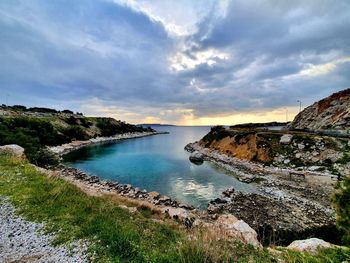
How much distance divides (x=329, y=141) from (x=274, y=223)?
26.7 m

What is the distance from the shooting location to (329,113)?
71.6 meters

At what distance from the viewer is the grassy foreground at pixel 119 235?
5887mm

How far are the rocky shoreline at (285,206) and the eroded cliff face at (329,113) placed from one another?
39.6 metres

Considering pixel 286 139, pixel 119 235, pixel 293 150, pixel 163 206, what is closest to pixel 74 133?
pixel 286 139

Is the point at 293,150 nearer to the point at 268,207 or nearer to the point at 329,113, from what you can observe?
the point at 268,207

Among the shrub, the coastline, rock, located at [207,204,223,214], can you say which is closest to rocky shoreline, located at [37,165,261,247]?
the coastline

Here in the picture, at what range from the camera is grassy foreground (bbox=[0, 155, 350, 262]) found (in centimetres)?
→ 589

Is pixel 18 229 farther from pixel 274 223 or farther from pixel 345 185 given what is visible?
pixel 274 223

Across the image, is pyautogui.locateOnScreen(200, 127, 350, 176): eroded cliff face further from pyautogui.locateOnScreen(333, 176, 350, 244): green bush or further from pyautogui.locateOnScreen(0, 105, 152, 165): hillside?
pyautogui.locateOnScreen(0, 105, 152, 165): hillside

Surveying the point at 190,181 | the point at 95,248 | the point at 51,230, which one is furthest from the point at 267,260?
the point at 190,181

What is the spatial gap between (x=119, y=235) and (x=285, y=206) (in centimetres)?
1736

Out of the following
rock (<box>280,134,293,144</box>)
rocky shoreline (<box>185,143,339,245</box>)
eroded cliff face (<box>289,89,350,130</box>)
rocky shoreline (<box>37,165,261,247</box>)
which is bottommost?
rocky shoreline (<box>185,143,339,245</box>)

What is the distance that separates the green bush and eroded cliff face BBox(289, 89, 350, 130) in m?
56.3

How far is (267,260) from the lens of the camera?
6.14 m
